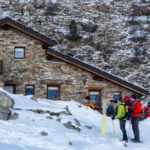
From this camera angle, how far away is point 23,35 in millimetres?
23281

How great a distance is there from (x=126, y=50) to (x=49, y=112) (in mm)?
32260

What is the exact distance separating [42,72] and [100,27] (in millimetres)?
28906

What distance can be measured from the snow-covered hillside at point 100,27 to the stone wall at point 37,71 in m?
14.7

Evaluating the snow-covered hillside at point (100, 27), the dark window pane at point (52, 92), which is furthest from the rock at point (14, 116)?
the snow-covered hillside at point (100, 27)

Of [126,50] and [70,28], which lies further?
[70,28]

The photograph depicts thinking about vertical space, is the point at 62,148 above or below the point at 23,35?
below

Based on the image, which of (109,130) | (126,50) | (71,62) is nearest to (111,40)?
(126,50)

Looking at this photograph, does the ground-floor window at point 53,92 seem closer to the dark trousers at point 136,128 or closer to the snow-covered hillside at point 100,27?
the dark trousers at point 136,128

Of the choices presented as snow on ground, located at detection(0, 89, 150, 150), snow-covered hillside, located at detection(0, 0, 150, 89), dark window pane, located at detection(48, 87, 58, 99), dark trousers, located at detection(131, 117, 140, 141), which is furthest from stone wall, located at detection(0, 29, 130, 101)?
snow-covered hillside, located at detection(0, 0, 150, 89)

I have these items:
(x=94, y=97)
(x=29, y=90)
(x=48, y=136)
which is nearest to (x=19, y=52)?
(x=29, y=90)

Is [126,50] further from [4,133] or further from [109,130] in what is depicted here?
[4,133]

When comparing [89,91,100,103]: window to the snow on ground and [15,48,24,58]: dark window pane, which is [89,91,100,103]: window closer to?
[15,48,24,58]: dark window pane

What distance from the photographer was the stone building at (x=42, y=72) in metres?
22.9

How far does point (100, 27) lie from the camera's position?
1997 inches
